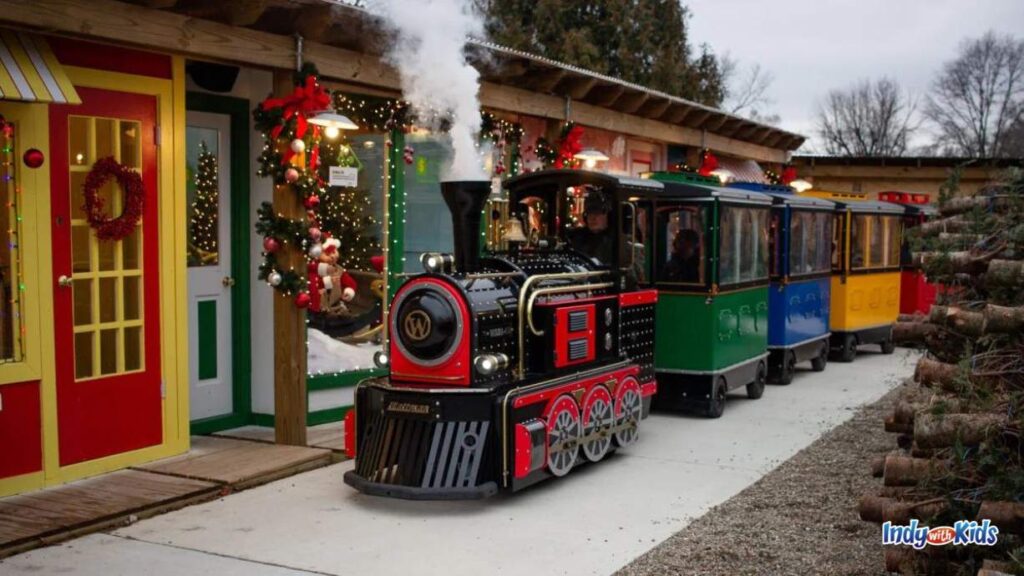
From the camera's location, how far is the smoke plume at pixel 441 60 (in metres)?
7.53

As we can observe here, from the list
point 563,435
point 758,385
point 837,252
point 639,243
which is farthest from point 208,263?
point 837,252

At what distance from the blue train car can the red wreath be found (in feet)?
21.1

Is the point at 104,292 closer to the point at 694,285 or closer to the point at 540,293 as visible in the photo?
the point at 540,293

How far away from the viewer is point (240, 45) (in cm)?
682

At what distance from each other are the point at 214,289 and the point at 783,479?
4341 millimetres

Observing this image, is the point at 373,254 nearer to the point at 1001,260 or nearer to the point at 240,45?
the point at 240,45

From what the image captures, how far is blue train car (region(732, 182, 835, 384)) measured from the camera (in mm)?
10969

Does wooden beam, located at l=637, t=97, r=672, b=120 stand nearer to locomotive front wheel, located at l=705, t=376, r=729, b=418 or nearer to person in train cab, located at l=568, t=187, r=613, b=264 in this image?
locomotive front wheel, located at l=705, t=376, r=729, b=418

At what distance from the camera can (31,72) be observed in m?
5.66

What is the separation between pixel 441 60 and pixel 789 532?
13.8 ft

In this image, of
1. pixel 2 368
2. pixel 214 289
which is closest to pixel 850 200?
pixel 214 289

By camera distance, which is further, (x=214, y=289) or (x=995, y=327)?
(x=214, y=289)

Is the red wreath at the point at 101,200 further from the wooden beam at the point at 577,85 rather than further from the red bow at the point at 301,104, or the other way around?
the wooden beam at the point at 577,85

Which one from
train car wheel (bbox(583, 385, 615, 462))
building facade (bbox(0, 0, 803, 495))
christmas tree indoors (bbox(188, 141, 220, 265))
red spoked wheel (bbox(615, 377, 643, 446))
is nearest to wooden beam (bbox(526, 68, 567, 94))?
building facade (bbox(0, 0, 803, 495))
